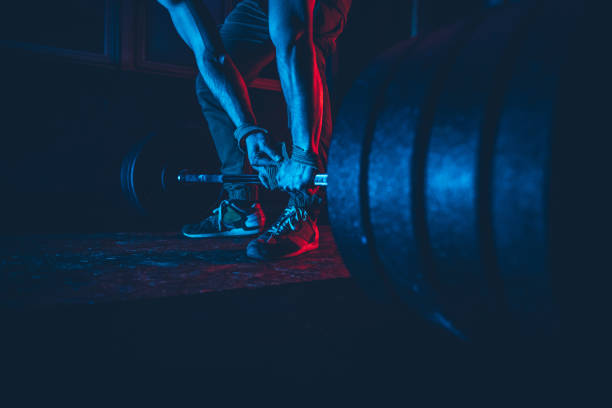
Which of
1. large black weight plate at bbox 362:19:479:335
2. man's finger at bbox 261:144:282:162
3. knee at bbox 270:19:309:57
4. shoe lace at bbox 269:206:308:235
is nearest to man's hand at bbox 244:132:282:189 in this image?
man's finger at bbox 261:144:282:162

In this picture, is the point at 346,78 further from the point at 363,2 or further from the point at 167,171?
the point at 167,171

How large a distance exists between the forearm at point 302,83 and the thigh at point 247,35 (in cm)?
51

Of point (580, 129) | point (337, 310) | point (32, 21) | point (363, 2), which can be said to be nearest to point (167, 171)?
point (32, 21)

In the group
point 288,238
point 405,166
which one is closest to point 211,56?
point 288,238

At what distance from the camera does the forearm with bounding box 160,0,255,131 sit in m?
1.32

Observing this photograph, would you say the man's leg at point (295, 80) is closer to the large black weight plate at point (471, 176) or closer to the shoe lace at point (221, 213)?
the shoe lace at point (221, 213)

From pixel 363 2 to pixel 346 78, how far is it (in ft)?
1.98

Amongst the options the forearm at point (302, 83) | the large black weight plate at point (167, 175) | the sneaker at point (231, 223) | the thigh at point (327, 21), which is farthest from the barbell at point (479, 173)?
the large black weight plate at point (167, 175)

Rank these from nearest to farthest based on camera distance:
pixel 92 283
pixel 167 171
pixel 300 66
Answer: pixel 92 283
pixel 300 66
pixel 167 171

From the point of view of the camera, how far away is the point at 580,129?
0.34 metres

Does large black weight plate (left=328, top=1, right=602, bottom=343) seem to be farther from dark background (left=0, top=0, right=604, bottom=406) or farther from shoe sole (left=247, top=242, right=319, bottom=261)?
shoe sole (left=247, top=242, right=319, bottom=261)

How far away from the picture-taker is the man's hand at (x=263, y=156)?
1149 millimetres

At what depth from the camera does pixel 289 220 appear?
130cm

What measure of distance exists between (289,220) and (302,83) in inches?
17.9
